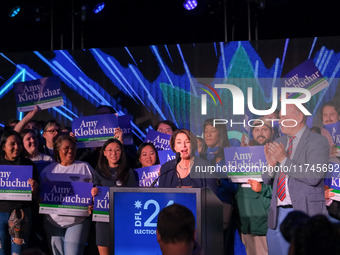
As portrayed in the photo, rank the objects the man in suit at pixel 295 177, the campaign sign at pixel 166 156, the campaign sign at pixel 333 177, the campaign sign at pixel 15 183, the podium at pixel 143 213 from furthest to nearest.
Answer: the campaign sign at pixel 166 156, the campaign sign at pixel 15 183, the campaign sign at pixel 333 177, the man in suit at pixel 295 177, the podium at pixel 143 213

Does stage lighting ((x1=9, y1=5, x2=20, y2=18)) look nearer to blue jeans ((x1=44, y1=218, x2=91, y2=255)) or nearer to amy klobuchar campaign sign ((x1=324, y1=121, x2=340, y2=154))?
blue jeans ((x1=44, y1=218, x2=91, y2=255))

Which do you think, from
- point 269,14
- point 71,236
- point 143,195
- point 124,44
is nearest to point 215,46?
point 269,14

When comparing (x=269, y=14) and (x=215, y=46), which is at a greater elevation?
(x=269, y=14)

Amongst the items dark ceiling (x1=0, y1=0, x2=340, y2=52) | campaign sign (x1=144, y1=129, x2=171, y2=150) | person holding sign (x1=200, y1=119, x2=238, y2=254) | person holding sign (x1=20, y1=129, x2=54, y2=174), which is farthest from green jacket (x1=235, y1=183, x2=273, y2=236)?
person holding sign (x1=20, y1=129, x2=54, y2=174)

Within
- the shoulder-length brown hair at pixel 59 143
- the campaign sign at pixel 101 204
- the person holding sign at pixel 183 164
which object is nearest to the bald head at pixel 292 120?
the person holding sign at pixel 183 164

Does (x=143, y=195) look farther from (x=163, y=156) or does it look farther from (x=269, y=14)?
(x=269, y=14)

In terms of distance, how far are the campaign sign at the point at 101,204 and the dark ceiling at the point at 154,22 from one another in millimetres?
2084

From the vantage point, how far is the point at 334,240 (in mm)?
2010

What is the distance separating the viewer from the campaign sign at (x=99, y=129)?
649cm

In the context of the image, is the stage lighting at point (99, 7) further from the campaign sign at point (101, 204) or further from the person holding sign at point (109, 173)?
the campaign sign at point (101, 204)

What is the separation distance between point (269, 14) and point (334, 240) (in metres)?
5.12

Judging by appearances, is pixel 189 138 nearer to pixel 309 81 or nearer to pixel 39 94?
pixel 309 81

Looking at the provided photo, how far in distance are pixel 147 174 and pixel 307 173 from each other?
1761mm

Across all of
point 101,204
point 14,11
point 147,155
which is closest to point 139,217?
point 101,204
